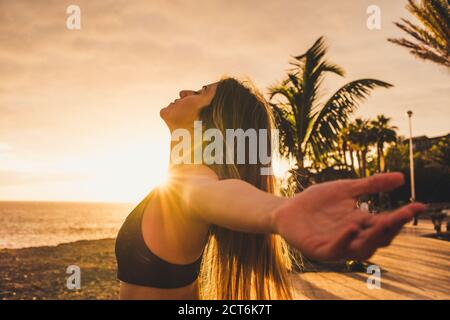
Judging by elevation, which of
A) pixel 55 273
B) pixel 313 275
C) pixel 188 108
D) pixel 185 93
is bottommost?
pixel 55 273

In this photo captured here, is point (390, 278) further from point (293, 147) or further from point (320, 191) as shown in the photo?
point (320, 191)

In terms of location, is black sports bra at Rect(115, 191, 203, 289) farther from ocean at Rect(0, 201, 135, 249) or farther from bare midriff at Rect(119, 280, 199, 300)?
ocean at Rect(0, 201, 135, 249)

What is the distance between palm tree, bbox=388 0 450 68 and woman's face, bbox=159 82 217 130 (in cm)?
1331

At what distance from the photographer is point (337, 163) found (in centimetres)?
964

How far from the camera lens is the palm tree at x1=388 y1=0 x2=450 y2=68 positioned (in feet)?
41.9

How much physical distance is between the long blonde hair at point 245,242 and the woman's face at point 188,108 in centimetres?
3

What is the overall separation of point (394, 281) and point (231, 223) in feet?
28.2

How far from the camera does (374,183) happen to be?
979 millimetres

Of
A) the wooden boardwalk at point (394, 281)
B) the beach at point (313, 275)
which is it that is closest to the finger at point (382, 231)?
the wooden boardwalk at point (394, 281)

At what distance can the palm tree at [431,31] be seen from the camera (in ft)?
41.9

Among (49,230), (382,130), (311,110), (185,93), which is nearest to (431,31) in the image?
(311,110)

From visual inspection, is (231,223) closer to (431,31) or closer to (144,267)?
A: (144,267)
